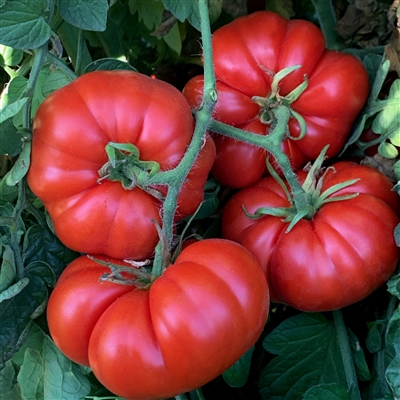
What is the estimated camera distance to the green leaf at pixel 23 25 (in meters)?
0.77

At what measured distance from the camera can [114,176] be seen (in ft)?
2.43

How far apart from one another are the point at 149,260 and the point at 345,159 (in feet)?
1.61

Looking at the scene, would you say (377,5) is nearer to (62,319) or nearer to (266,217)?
(266,217)

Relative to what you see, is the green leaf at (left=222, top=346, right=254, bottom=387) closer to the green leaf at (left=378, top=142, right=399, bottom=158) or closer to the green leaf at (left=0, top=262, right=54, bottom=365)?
the green leaf at (left=0, top=262, right=54, bottom=365)

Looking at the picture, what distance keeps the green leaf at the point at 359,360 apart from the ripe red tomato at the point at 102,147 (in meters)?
0.49

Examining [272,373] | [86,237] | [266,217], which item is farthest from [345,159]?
[86,237]

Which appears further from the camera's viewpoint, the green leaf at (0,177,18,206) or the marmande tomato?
the green leaf at (0,177,18,206)

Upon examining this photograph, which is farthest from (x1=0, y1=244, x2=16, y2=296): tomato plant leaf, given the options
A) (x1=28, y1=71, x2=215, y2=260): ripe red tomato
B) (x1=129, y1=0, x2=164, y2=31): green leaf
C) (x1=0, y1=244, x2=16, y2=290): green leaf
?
(x1=129, y1=0, x2=164, y2=31): green leaf

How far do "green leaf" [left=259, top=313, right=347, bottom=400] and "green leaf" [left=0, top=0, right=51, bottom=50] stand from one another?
65 cm

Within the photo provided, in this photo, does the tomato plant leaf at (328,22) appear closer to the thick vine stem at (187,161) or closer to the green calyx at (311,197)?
the green calyx at (311,197)

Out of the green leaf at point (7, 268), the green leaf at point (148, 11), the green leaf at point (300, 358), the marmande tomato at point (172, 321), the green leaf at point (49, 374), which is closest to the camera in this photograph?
the marmande tomato at point (172, 321)

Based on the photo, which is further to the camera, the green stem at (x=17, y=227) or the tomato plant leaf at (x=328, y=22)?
the tomato plant leaf at (x=328, y=22)

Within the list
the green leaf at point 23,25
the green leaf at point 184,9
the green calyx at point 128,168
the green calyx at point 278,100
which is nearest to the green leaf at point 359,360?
the green calyx at point 278,100

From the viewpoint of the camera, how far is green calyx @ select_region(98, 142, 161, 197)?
70cm
